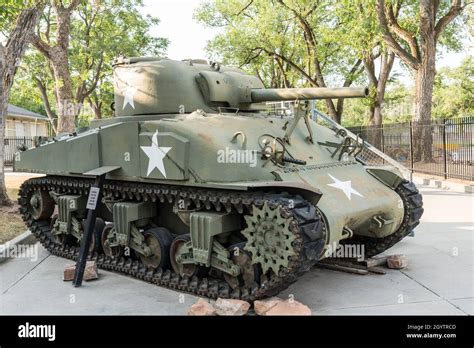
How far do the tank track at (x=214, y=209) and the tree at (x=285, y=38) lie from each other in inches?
811

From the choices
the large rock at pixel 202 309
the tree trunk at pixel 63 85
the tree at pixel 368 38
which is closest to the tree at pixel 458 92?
the tree at pixel 368 38

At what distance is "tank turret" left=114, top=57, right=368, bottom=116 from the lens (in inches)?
301

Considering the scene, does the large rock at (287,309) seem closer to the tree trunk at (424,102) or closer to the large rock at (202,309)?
the large rock at (202,309)

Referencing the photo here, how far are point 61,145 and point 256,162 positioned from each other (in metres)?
3.66

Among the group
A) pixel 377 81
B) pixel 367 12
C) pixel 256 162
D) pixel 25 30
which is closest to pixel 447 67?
pixel 377 81

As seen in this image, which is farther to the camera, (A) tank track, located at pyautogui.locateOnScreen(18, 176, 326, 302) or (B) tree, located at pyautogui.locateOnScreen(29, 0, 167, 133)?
(B) tree, located at pyautogui.locateOnScreen(29, 0, 167, 133)

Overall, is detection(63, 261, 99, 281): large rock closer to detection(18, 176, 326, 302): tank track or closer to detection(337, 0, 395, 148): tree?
detection(18, 176, 326, 302): tank track

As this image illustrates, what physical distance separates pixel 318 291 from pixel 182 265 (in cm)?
184

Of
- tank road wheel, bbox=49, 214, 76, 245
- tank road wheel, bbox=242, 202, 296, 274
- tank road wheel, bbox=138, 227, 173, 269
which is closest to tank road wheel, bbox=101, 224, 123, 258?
tank road wheel, bbox=138, 227, 173, 269

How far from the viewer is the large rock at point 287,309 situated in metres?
5.51

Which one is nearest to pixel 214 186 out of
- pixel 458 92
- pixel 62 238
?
pixel 62 238

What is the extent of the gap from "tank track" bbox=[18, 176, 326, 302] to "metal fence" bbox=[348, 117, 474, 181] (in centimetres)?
1313

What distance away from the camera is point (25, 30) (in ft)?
39.4

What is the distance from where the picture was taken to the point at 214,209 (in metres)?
6.52
